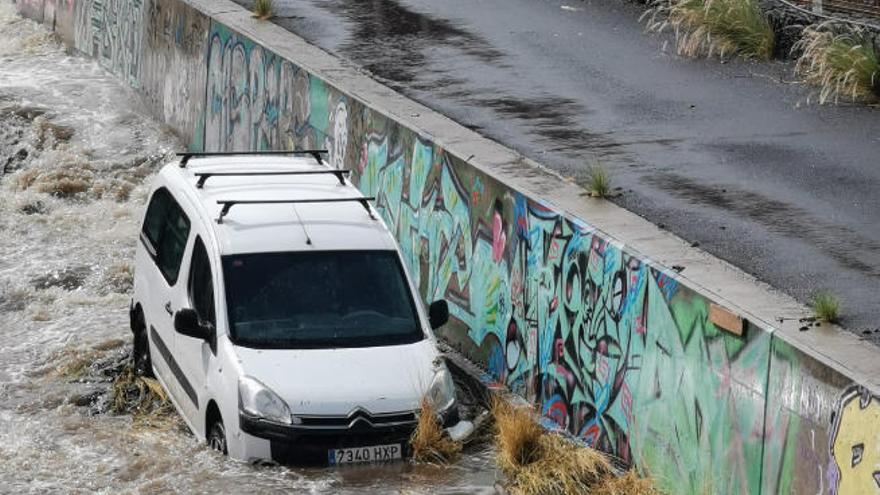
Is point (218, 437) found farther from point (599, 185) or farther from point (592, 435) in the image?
point (599, 185)

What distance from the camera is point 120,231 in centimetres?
1872

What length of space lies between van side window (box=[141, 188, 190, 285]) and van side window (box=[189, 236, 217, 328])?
31 cm

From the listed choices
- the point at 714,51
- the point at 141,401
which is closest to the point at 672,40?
the point at 714,51

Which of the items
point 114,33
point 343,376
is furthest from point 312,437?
point 114,33

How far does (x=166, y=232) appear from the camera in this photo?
12953 millimetres

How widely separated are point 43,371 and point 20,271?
11.4 feet

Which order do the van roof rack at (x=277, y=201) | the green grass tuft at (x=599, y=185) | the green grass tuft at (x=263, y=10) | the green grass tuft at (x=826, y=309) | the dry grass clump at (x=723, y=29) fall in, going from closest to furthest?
1. the green grass tuft at (x=826, y=309)
2. the van roof rack at (x=277, y=201)
3. the green grass tuft at (x=599, y=185)
4. the dry grass clump at (x=723, y=29)
5. the green grass tuft at (x=263, y=10)

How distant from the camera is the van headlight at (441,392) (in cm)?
1112

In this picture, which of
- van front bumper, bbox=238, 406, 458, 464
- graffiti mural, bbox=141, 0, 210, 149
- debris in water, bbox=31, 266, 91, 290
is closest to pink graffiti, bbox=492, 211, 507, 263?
van front bumper, bbox=238, 406, 458, 464

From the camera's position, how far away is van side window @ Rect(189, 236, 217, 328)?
38.3 ft

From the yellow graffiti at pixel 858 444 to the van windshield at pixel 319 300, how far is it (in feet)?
11.7

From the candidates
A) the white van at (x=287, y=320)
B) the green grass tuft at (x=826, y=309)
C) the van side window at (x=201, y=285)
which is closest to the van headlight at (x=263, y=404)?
the white van at (x=287, y=320)

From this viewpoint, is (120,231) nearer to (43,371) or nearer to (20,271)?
(20,271)

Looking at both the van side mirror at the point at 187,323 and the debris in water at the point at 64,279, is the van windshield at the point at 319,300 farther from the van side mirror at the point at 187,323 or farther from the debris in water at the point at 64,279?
the debris in water at the point at 64,279
